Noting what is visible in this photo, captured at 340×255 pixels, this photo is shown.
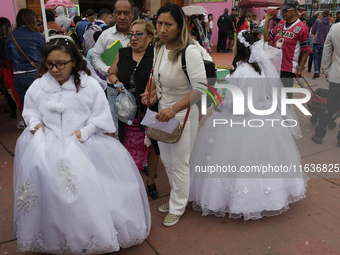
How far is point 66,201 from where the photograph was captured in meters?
2.12

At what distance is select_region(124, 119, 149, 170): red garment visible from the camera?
11.7 feet

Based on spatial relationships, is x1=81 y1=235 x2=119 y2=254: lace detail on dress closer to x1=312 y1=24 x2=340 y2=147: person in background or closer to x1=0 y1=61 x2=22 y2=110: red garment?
x1=312 y1=24 x2=340 y2=147: person in background

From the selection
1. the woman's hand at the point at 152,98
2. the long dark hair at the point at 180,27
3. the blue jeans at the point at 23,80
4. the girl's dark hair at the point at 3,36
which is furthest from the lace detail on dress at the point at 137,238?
the girl's dark hair at the point at 3,36

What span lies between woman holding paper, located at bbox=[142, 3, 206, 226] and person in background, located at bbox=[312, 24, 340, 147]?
3.00m

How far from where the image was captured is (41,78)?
247 cm

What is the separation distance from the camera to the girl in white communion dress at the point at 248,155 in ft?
9.50

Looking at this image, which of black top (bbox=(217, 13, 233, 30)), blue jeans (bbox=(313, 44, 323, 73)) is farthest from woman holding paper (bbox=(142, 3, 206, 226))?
black top (bbox=(217, 13, 233, 30))

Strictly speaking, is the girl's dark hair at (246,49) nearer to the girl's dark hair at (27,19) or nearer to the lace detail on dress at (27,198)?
the lace detail on dress at (27,198)

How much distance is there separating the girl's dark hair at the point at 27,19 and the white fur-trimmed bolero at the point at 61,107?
266 cm

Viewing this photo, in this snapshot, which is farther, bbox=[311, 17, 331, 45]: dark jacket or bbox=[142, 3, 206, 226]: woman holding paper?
bbox=[311, 17, 331, 45]: dark jacket

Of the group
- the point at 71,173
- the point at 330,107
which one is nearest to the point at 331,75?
the point at 330,107

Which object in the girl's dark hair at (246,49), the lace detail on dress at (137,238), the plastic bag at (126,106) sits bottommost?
the lace detail on dress at (137,238)

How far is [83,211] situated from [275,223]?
1.86 meters

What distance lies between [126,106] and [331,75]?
3.43 m
